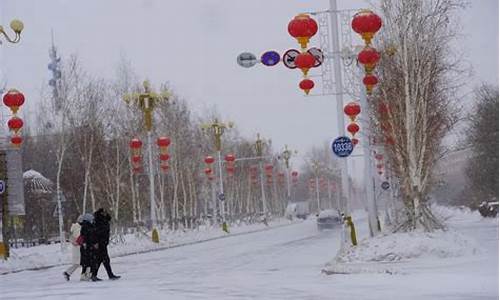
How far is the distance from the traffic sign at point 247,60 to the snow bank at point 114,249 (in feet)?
31.0

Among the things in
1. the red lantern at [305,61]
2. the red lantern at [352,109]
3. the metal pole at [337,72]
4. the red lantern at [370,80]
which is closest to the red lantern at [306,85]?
the red lantern at [305,61]

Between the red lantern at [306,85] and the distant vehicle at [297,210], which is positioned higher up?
the red lantern at [306,85]

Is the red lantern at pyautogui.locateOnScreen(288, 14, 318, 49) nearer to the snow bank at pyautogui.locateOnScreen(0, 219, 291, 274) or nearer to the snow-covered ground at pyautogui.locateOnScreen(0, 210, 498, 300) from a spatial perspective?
the snow-covered ground at pyautogui.locateOnScreen(0, 210, 498, 300)

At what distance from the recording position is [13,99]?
1725 centimetres

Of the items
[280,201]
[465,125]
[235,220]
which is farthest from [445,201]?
[465,125]

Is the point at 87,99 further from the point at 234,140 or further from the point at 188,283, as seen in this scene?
the point at 234,140

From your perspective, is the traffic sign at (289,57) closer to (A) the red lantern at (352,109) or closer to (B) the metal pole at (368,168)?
(B) the metal pole at (368,168)

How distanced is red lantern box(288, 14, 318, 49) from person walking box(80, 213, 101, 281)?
5.80 metres

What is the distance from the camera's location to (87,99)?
94.7 ft

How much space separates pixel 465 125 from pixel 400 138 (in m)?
4.26

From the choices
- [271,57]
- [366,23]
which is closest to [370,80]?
[271,57]

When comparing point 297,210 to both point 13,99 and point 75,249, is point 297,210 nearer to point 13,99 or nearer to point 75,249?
point 13,99

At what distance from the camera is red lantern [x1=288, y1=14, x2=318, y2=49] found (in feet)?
42.5

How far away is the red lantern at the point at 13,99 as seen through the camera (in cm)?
1719
